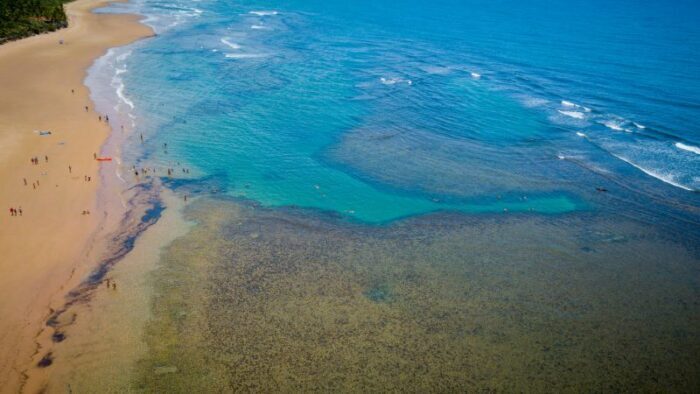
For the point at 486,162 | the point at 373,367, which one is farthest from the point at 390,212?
the point at 373,367

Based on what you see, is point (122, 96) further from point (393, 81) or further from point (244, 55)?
point (393, 81)

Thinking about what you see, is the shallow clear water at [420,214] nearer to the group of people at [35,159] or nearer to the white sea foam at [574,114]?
the white sea foam at [574,114]

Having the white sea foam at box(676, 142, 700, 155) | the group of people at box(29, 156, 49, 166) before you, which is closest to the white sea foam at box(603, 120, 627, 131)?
the white sea foam at box(676, 142, 700, 155)

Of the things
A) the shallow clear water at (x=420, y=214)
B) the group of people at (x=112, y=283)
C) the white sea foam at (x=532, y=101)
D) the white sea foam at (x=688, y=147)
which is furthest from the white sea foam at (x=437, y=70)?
the group of people at (x=112, y=283)

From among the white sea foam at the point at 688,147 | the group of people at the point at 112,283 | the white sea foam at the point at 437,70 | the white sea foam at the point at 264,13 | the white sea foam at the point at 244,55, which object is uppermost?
the white sea foam at the point at 264,13

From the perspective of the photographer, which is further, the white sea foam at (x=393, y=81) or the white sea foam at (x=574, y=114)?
the white sea foam at (x=393, y=81)

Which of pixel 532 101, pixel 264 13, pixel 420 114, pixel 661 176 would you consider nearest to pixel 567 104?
pixel 532 101
